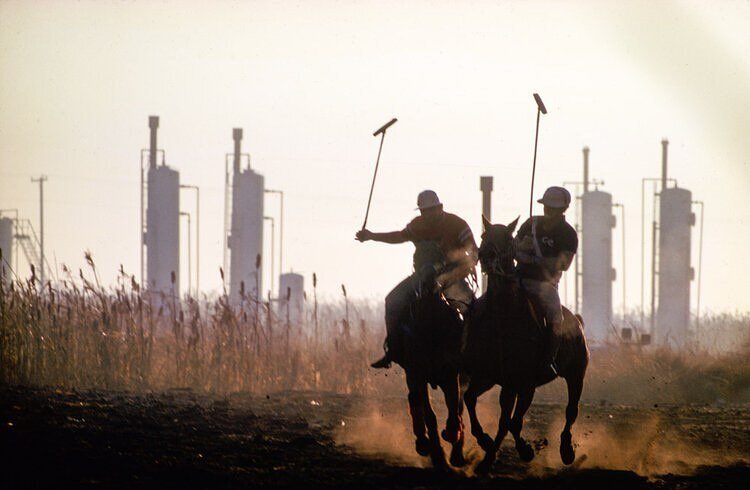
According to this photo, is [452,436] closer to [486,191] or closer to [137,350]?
[137,350]

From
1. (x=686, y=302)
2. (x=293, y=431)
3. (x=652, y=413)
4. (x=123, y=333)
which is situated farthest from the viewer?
(x=686, y=302)

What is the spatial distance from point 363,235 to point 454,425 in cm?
240

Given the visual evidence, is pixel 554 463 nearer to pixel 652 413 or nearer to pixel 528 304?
pixel 528 304

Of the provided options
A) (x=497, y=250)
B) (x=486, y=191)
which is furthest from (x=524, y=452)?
(x=486, y=191)

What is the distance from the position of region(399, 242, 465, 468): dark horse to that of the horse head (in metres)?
0.61

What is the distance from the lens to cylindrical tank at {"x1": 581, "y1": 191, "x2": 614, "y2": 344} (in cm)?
6494

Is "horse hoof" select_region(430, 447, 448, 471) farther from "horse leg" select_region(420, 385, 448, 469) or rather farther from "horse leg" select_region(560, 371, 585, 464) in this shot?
"horse leg" select_region(560, 371, 585, 464)

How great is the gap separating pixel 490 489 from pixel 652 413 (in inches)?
345

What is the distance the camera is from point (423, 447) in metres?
16.8

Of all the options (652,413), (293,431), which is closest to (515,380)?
(293,431)

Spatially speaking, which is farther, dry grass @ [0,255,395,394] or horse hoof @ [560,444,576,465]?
dry grass @ [0,255,395,394]

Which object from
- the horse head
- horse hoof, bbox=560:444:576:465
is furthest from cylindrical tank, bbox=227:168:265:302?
the horse head

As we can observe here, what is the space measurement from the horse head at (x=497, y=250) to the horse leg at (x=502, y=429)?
125cm

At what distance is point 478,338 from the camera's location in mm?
16781
